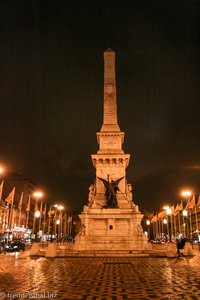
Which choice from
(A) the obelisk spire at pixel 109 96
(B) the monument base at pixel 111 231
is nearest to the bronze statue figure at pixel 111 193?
(B) the monument base at pixel 111 231

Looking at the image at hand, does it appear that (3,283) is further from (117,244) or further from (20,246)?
(20,246)

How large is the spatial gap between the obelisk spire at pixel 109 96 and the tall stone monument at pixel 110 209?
0.15 m

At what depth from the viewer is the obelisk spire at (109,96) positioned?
146ft

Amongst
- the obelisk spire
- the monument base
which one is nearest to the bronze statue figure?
the monument base

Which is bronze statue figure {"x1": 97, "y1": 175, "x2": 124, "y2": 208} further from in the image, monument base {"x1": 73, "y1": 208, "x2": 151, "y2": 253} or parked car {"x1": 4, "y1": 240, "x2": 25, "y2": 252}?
parked car {"x1": 4, "y1": 240, "x2": 25, "y2": 252}

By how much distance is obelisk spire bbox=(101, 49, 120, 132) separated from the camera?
44.4 m

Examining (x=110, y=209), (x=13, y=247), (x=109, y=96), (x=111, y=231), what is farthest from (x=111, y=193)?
(x=109, y=96)

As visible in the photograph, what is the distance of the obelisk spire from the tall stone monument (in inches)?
5.9

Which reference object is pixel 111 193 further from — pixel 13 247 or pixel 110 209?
pixel 13 247

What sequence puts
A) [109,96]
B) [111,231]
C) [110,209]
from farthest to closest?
1. [109,96]
2. [110,209]
3. [111,231]

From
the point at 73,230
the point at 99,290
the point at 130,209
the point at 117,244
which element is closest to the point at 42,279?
the point at 99,290

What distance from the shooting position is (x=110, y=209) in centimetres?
3619

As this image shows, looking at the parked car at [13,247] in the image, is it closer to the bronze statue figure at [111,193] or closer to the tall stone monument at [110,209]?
the tall stone monument at [110,209]

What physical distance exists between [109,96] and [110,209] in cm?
1846
